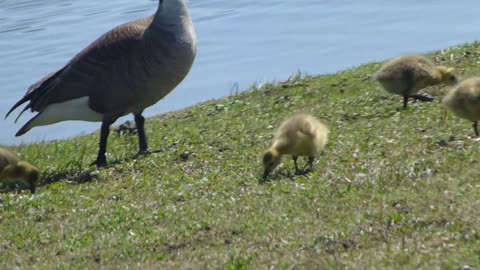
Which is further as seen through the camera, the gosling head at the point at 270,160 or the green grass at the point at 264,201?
the gosling head at the point at 270,160

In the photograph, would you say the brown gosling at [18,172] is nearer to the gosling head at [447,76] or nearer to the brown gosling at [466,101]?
the brown gosling at [466,101]

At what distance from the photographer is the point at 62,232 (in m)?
8.54

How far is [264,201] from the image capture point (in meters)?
8.55

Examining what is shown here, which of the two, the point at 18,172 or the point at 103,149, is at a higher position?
A: the point at 18,172

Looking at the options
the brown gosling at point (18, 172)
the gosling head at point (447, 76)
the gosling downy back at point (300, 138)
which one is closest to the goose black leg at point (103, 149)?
the brown gosling at point (18, 172)

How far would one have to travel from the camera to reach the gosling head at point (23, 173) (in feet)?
33.7

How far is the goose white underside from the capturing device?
39.5ft

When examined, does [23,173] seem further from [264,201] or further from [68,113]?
[264,201]

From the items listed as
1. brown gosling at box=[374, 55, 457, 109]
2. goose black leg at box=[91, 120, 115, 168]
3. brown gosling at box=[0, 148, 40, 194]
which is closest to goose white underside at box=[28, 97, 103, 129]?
goose black leg at box=[91, 120, 115, 168]

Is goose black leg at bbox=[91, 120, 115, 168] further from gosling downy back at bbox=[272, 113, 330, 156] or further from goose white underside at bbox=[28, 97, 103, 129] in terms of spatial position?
gosling downy back at bbox=[272, 113, 330, 156]

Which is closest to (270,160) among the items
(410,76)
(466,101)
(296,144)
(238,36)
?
(296,144)

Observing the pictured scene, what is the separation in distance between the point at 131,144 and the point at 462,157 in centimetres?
492

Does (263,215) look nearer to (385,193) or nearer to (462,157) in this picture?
(385,193)

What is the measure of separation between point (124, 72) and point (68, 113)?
77cm
